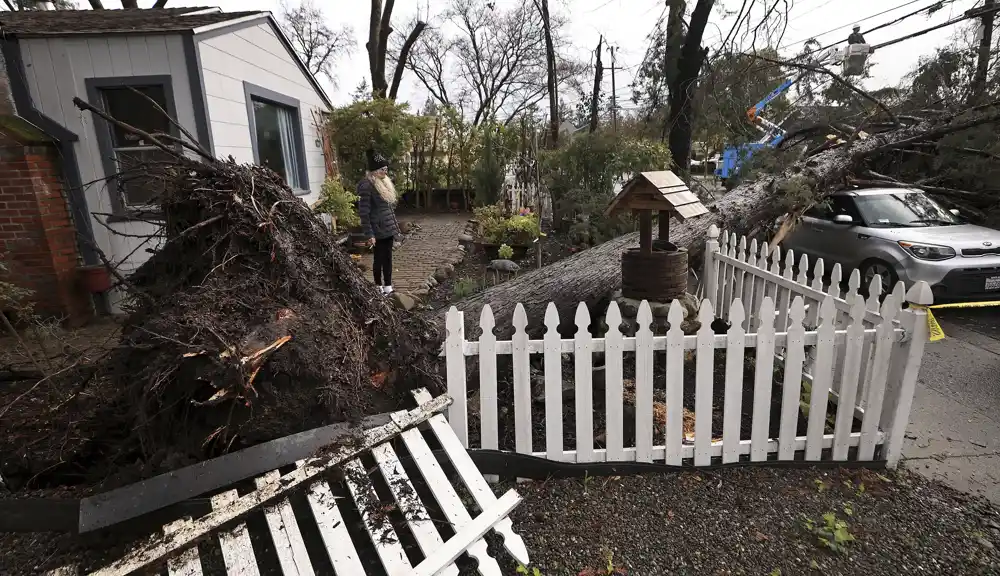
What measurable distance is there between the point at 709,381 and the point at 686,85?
21.0ft

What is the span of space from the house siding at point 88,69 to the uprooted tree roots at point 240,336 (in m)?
3.90

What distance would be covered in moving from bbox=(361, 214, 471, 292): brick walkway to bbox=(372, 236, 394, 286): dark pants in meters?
0.28

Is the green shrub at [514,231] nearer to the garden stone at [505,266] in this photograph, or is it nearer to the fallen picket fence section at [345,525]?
the garden stone at [505,266]

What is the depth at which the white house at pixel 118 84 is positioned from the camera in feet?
18.1

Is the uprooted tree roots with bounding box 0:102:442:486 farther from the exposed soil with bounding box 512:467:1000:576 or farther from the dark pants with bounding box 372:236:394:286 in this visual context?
the dark pants with bounding box 372:236:394:286

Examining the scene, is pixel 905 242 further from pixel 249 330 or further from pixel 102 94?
pixel 102 94

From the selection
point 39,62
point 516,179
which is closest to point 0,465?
point 39,62

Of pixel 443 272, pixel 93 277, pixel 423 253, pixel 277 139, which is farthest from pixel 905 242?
pixel 93 277

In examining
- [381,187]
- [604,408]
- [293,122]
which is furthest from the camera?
[293,122]

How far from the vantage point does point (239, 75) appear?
6.70m

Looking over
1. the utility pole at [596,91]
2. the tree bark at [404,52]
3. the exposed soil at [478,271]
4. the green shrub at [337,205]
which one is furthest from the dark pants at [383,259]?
the utility pole at [596,91]

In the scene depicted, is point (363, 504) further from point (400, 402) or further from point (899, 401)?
point (899, 401)

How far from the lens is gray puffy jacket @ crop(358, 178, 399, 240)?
5711mm

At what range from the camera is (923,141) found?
295 inches
